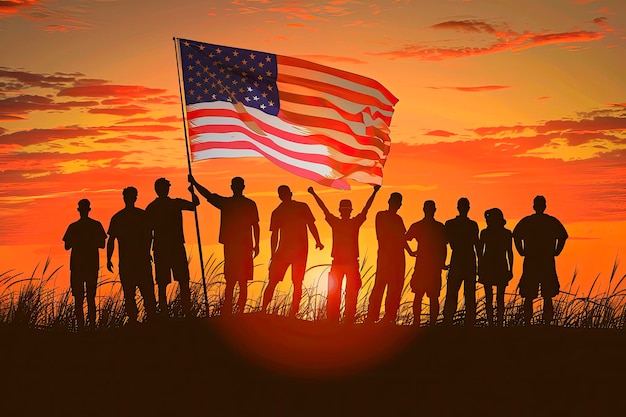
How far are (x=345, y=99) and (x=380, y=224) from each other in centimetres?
228

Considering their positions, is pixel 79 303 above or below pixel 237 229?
below

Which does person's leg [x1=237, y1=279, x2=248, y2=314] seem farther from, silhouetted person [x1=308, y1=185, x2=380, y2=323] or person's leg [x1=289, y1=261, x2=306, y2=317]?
silhouetted person [x1=308, y1=185, x2=380, y2=323]

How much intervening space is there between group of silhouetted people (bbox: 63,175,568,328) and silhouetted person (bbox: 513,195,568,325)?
0.02 metres

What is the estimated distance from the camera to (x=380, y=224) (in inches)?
620

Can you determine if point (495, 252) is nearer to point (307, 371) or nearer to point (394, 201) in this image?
point (394, 201)

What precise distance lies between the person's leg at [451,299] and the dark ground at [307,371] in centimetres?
122

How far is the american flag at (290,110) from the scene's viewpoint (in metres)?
15.9

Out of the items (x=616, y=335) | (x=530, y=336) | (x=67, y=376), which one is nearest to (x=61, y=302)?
(x=67, y=376)

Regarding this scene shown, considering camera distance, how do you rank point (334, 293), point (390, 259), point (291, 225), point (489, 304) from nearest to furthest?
1. point (291, 225)
2. point (390, 259)
3. point (334, 293)
4. point (489, 304)

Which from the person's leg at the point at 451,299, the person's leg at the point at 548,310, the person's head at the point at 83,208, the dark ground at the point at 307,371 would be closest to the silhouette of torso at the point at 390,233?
the person's leg at the point at 451,299

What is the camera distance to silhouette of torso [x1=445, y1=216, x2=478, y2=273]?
15.9 meters

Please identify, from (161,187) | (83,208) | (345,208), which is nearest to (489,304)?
(345,208)

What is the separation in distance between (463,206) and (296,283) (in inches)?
121

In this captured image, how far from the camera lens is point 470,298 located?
1627 centimetres
